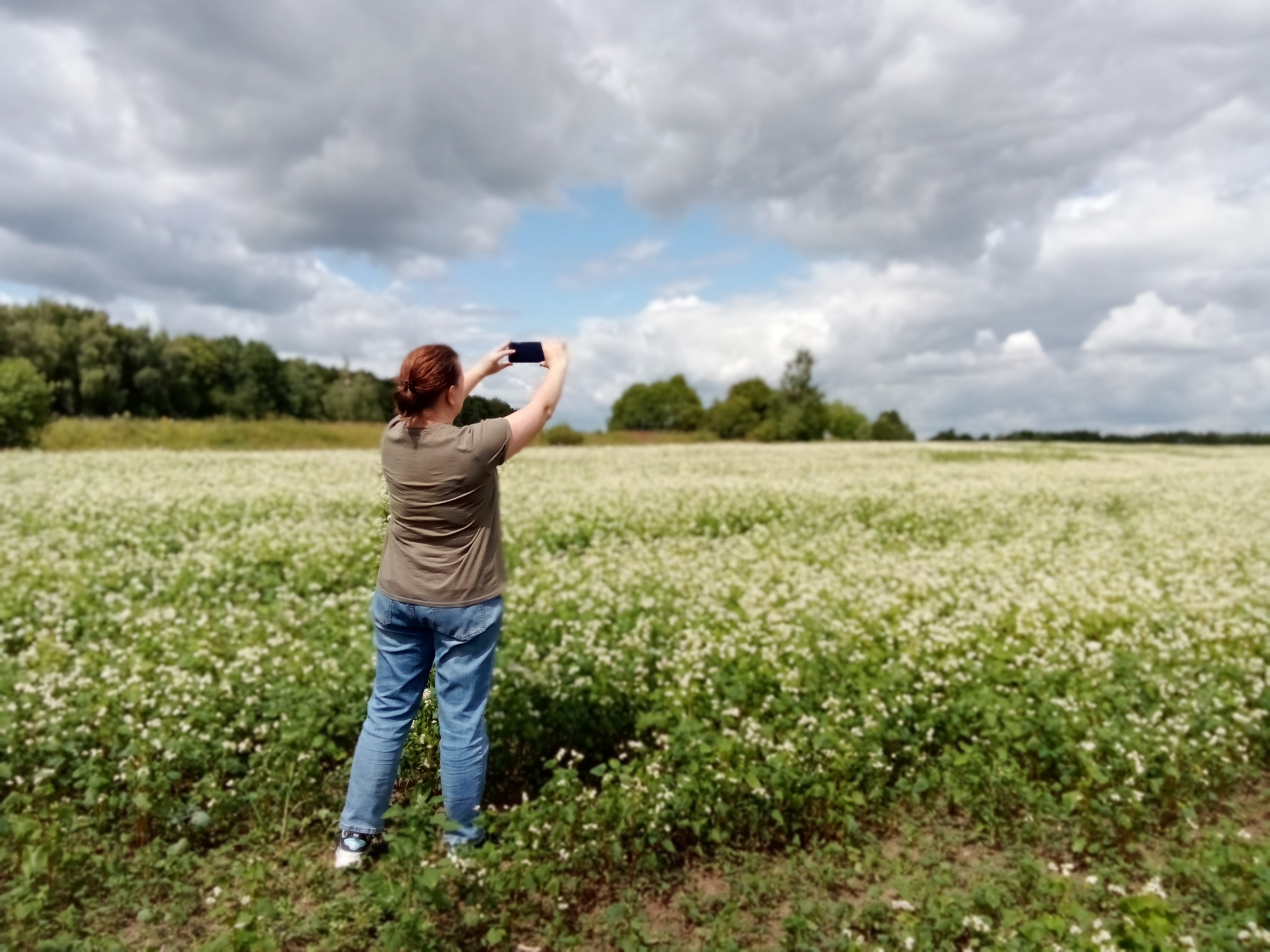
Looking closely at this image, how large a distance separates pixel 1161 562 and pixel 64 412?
229ft

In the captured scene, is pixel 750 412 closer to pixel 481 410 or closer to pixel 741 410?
pixel 741 410

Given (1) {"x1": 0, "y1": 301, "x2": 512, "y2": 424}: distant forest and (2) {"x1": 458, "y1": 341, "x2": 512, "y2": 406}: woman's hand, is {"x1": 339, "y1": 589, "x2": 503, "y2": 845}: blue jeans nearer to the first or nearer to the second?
(2) {"x1": 458, "y1": 341, "x2": 512, "y2": 406}: woman's hand

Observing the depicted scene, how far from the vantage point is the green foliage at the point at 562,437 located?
161 feet

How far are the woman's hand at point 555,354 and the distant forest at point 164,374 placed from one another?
4286cm

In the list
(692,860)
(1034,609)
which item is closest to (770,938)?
(692,860)

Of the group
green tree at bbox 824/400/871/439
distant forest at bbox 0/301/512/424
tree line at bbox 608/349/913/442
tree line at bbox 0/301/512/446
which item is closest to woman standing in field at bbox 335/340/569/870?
tree line at bbox 0/301/512/446

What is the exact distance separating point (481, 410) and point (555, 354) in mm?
542

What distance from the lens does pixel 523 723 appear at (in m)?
6.24

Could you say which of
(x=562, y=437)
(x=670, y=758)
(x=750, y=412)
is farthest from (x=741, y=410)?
(x=670, y=758)

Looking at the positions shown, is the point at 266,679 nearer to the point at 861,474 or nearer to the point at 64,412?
the point at 861,474

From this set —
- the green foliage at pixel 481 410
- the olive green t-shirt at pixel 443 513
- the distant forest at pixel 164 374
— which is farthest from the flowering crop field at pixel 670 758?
the distant forest at pixel 164 374

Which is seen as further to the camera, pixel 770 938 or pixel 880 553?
pixel 880 553

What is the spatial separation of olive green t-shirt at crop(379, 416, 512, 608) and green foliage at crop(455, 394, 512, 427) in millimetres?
202

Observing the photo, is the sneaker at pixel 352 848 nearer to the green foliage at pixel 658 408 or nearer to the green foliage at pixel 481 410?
the green foliage at pixel 481 410
